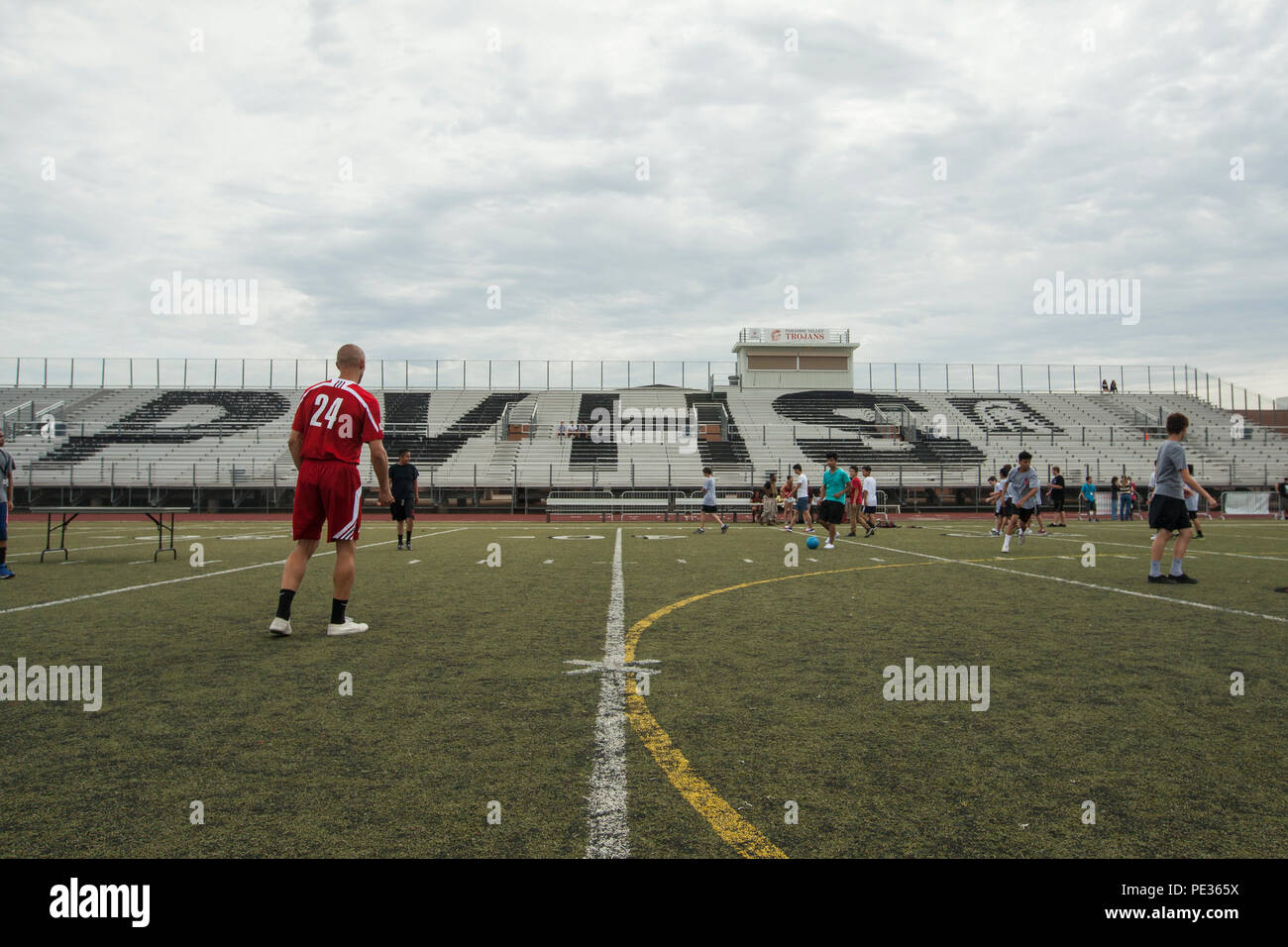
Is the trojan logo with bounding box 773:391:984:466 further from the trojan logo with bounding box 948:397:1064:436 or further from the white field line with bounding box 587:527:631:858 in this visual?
the white field line with bounding box 587:527:631:858

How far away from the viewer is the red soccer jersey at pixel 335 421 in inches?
240

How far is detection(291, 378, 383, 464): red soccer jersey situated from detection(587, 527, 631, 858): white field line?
2.51 meters

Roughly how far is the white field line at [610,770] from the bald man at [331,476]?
2.23 meters

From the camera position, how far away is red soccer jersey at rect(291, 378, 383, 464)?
6.10 metres

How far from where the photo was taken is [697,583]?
31.9 feet

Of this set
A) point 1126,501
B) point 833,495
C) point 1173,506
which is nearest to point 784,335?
point 1126,501

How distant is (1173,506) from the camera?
949 cm

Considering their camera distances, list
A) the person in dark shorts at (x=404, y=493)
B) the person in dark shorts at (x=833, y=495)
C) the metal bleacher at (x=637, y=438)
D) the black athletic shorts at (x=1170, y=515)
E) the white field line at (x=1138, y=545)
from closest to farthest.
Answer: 1. the black athletic shorts at (x=1170, y=515)
2. the white field line at (x=1138, y=545)
3. the person in dark shorts at (x=404, y=493)
4. the person in dark shorts at (x=833, y=495)
5. the metal bleacher at (x=637, y=438)

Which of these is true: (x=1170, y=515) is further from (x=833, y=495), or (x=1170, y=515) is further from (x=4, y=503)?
(x=4, y=503)

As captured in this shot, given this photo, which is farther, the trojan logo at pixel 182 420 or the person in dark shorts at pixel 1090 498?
the trojan logo at pixel 182 420

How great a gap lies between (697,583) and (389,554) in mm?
6467

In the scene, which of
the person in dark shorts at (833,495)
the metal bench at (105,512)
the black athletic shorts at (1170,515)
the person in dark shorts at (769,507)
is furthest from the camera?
the person in dark shorts at (769,507)

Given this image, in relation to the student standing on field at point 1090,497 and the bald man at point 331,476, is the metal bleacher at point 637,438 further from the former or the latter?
the bald man at point 331,476

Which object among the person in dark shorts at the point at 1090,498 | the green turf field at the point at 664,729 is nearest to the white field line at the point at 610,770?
the green turf field at the point at 664,729
